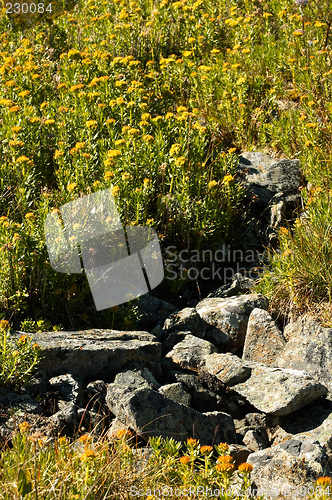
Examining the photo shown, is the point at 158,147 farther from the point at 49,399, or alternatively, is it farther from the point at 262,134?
the point at 49,399

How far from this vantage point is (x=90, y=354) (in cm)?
410

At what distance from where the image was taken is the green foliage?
3.64m

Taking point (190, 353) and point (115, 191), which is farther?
point (115, 191)

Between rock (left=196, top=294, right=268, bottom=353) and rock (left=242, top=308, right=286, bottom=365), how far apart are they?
0.13 m

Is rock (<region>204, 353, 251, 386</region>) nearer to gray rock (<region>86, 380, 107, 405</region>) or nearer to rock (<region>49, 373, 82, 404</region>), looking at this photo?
gray rock (<region>86, 380, 107, 405</region>)

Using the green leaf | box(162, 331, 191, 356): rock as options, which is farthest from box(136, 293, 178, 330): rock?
the green leaf

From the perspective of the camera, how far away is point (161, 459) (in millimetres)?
Result: 3111

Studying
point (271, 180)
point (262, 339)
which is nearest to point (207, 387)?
point (262, 339)

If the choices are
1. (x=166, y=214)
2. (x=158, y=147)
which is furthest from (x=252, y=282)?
(x=158, y=147)

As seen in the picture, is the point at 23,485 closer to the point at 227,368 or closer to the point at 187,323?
the point at 227,368

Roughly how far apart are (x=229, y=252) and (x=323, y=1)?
583 cm

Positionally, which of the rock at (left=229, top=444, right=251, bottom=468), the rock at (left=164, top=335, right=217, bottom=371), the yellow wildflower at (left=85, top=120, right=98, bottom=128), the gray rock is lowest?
the rock at (left=229, top=444, right=251, bottom=468)

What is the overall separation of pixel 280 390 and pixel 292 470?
89 cm

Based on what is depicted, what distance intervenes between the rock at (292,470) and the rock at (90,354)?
4.37 feet
